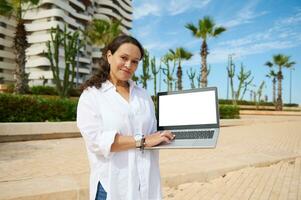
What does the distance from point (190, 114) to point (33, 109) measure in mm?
11743

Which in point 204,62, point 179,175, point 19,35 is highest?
point 19,35

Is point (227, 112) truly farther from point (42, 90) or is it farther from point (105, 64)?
point (105, 64)

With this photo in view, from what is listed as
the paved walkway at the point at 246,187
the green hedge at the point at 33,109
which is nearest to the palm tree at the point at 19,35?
the green hedge at the point at 33,109

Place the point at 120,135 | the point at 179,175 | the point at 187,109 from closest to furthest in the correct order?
the point at 120,135
the point at 187,109
the point at 179,175

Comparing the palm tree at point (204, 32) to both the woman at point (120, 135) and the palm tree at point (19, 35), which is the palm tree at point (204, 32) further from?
the woman at point (120, 135)

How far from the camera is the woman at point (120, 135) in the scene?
1.76 m

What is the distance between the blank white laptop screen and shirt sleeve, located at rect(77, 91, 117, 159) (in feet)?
1.54

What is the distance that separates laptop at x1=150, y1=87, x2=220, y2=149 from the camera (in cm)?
199

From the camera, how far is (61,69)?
186 feet

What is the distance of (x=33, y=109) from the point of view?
42.3ft

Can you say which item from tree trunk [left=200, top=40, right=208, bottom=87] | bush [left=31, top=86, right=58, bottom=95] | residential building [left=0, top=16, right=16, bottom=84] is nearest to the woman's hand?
tree trunk [left=200, top=40, right=208, bottom=87]

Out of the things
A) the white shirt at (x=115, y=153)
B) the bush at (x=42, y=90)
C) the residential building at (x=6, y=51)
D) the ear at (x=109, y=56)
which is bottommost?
the white shirt at (x=115, y=153)

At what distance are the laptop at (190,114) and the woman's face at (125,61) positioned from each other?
0.34 metres

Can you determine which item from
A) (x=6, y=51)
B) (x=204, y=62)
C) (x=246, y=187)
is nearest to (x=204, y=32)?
(x=204, y=62)
